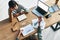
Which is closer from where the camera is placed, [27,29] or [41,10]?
[27,29]

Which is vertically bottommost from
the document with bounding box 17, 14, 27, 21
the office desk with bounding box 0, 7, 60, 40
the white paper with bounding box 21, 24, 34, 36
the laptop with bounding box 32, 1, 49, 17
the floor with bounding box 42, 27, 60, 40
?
the floor with bounding box 42, 27, 60, 40

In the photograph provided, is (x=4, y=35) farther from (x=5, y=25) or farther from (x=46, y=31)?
(x=46, y=31)

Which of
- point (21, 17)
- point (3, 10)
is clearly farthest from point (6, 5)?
point (21, 17)

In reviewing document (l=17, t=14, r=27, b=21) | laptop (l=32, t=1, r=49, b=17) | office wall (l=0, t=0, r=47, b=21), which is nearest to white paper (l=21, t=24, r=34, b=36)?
document (l=17, t=14, r=27, b=21)

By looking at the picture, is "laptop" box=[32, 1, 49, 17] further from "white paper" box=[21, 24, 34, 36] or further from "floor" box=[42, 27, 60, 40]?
"floor" box=[42, 27, 60, 40]

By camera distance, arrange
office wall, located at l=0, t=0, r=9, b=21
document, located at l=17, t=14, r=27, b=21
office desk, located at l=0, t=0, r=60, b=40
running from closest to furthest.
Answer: office desk, located at l=0, t=0, r=60, b=40
document, located at l=17, t=14, r=27, b=21
office wall, located at l=0, t=0, r=9, b=21

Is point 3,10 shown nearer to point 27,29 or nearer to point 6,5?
point 6,5

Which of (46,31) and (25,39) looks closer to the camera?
(25,39)

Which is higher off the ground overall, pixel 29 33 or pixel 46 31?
pixel 29 33

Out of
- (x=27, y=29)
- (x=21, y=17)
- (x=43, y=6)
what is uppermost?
(x=43, y=6)

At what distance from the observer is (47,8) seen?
248 cm

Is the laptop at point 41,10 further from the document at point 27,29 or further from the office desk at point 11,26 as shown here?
the document at point 27,29

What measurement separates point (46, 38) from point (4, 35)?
1074 millimetres

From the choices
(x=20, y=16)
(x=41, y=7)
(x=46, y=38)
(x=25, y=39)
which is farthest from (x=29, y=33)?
(x=46, y=38)
